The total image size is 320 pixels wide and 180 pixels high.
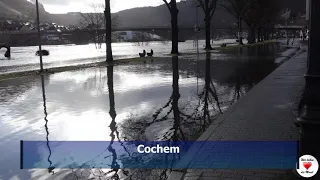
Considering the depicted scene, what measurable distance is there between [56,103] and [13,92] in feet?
13.3

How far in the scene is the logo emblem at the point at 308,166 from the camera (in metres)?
4.17

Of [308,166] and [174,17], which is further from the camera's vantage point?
[174,17]

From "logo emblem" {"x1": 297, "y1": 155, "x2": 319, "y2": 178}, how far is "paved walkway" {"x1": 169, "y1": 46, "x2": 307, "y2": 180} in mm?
818

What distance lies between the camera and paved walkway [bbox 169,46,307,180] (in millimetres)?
5181

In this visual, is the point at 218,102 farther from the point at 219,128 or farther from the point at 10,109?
the point at 10,109

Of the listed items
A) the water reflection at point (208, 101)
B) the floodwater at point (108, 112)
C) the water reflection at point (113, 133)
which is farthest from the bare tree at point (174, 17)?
the water reflection at point (113, 133)

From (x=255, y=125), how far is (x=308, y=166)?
379 centimetres

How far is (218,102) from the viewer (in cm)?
1152

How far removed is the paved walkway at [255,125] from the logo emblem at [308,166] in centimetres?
82

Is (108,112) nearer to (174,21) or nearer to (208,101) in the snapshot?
(208,101)

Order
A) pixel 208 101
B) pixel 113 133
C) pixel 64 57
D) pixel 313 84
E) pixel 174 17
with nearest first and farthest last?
pixel 313 84 < pixel 113 133 < pixel 208 101 < pixel 174 17 < pixel 64 57

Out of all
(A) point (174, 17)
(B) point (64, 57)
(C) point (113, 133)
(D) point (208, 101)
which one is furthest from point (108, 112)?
(B) point (64, 57)

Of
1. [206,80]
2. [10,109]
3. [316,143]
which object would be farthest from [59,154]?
[206,80]

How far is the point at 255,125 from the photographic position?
797 cm
